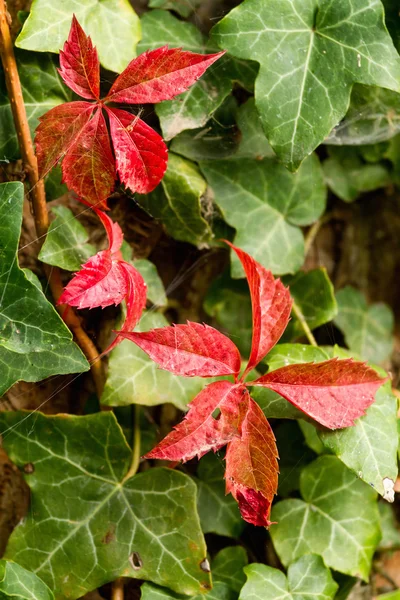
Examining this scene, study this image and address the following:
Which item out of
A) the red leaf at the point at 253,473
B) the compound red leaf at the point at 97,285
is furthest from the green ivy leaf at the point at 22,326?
the red leaf at the point at 253,473

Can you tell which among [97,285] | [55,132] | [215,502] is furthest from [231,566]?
[55,132]

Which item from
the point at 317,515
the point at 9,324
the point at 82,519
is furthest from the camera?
the point at 317,515

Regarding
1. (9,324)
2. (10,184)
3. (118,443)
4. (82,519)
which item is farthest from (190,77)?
(82,519)

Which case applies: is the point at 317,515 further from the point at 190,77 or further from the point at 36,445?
the point at 190,77

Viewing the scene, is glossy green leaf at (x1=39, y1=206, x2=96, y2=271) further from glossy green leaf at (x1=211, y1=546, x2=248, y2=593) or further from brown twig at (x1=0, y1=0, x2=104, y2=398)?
glossy green leaf at (x1=211, y1=546, x2=248, y2=593)

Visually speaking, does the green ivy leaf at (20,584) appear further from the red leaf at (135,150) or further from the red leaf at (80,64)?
the red leaf at (80,64)

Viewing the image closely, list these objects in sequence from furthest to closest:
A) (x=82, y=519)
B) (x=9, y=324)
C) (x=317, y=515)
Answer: (x=317, y=515), (x=82, y=519), (x=9, y=324)

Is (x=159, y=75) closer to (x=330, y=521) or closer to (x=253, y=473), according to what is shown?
(x=253, y=473)
